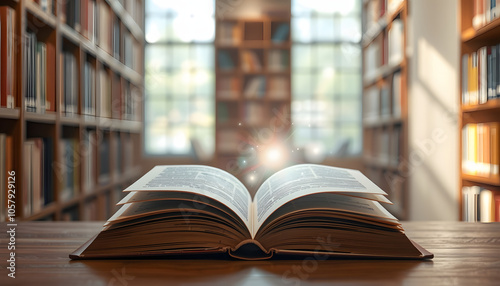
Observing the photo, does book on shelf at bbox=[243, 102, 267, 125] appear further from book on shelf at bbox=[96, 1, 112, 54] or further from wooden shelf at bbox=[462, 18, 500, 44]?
wooden shelf at bbox=[462, 18, 500, 44]

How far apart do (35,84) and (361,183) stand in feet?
4.74

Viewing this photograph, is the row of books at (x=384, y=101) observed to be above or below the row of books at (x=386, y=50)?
below

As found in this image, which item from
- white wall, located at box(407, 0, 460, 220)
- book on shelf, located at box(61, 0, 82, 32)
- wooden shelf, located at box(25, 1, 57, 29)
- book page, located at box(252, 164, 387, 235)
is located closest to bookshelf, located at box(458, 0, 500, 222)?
white wall, located at box(407, 0, 460, 220)

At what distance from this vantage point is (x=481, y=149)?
7.07 ft

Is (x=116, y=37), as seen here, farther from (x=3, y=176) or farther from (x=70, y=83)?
(x=3, y=176)

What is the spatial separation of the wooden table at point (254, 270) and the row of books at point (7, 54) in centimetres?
90

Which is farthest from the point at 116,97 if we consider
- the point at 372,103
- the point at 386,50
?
the point at 372,103

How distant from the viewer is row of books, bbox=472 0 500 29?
2.00 m

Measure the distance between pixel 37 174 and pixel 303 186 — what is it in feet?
4.73

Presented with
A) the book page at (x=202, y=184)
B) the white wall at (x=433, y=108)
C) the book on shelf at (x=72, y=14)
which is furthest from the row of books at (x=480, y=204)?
the book on shelf at (x=72, y=14)

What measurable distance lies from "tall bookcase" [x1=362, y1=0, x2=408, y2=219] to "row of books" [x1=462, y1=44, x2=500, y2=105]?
→ 42.5 inches

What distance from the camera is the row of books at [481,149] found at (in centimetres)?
203

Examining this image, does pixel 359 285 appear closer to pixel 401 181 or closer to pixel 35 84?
pixel 35 84

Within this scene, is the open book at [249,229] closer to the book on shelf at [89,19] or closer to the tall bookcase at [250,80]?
the book on shelf at [89,19]
